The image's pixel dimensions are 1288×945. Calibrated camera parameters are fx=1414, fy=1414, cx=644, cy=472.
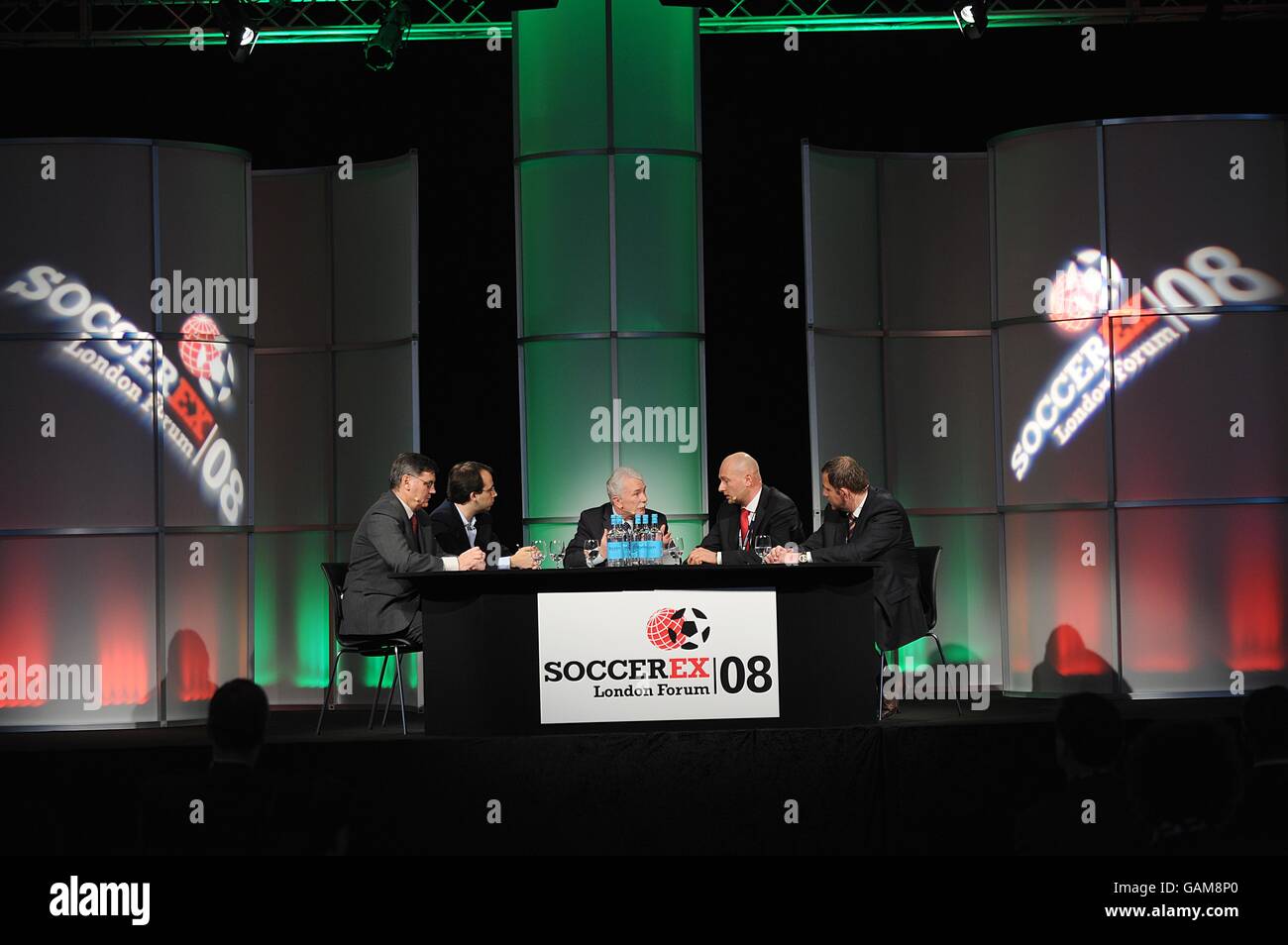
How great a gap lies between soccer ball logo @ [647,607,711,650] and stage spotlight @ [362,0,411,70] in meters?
3.98

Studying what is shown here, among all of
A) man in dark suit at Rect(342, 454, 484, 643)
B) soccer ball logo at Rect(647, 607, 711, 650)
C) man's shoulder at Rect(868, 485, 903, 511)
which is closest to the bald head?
man's shoulder at Rect(868, 485, 903, 511)

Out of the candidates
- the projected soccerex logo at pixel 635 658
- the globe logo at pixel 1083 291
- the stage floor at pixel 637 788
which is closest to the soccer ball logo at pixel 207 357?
the stage floor at pixel 637 788

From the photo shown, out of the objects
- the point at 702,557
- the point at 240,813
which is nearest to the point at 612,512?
the point at 702,557

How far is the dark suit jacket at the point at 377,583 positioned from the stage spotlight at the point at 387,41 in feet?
9.62

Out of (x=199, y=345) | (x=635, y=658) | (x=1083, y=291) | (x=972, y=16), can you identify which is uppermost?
(x=972, y=16)

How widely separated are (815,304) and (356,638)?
371cm

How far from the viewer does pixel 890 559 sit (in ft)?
21.9

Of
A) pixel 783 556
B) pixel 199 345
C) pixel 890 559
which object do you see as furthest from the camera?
pixel 199 345

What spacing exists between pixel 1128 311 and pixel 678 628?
3.42m

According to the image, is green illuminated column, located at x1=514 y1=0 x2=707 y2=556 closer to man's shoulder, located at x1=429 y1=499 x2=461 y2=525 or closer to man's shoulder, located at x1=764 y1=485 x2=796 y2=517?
man's shoulder, located at x1=429 y1=499 x2=461 y2=525

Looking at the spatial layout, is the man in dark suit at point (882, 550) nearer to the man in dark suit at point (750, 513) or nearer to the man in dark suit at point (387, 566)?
the man in dark suit at point (750, 513)

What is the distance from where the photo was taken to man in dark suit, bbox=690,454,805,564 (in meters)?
6.92

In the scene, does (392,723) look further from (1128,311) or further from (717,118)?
(1128,311)

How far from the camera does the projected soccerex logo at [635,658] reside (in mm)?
5898
